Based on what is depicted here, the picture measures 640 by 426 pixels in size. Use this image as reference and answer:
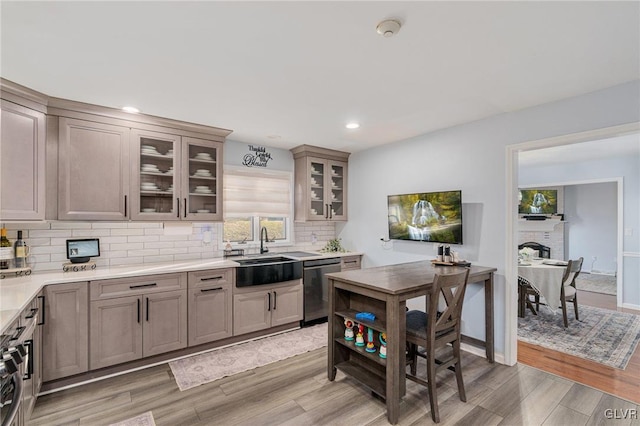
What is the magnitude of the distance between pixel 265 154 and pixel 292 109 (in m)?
1.58

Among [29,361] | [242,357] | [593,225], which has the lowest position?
[242,357]

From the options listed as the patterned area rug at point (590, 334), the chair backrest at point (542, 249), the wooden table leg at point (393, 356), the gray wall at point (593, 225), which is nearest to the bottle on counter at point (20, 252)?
the wooden table leg at point (393, 356)

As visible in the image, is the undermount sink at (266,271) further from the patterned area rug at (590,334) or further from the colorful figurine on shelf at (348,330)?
the patterned area rug at (590,334)

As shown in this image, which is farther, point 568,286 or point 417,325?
point 568,286

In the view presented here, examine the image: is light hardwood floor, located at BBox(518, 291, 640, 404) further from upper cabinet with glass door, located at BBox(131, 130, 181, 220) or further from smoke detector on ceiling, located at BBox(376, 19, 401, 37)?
upper cabinet with glass door, located at BBox(131, 130, 181, 220)

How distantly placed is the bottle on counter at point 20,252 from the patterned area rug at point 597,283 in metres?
8.91

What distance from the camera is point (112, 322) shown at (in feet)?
9.11

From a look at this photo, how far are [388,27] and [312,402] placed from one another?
2729mm

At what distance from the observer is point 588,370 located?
289cm

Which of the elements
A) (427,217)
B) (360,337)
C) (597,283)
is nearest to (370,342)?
(360,337)

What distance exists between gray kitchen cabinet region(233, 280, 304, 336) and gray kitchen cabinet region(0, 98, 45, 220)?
2.01 m

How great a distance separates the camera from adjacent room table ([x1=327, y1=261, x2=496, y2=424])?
2199 millimetres

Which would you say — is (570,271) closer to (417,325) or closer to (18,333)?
(417,325)

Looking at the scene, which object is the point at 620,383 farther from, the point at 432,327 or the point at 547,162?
the point at 547,162
